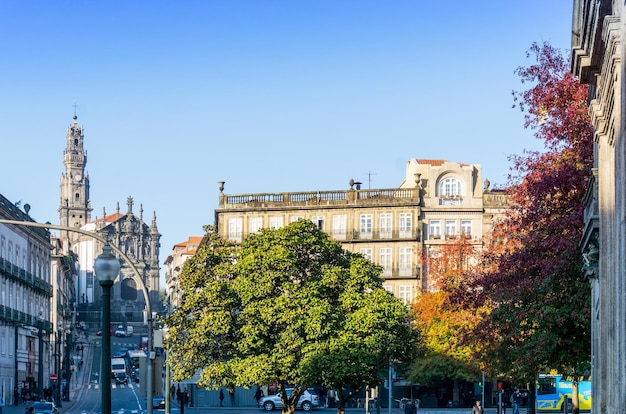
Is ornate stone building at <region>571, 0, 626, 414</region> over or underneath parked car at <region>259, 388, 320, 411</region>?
over

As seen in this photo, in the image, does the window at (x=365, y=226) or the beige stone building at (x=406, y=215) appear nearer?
the beige stone building at (x=406, y=215)

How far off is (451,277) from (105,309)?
1692 inches

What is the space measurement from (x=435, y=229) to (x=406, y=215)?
7.66 feet

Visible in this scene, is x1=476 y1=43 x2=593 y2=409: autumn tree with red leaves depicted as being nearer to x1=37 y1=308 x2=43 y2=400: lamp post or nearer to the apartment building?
the apartment building

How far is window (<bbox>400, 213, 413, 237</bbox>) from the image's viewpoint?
91688 mm

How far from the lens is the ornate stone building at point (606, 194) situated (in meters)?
18.3

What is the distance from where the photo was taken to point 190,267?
5362cm

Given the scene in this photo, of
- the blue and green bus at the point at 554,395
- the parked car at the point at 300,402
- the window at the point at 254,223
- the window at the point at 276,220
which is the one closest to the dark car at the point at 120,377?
the window at the point at 254,223

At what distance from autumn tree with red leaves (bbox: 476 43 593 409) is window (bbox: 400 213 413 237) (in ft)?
172

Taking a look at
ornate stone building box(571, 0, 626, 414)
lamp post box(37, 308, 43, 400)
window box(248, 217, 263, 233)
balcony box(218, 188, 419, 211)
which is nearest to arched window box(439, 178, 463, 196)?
balcony box(218, 188, 419, 211)

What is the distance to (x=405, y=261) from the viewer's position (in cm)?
9175

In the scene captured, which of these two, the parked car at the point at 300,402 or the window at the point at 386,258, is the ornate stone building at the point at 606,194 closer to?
the parked car at the point at 300,402

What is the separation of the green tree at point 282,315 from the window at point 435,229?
3760cm

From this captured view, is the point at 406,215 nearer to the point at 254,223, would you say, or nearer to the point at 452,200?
the point at 452,200
